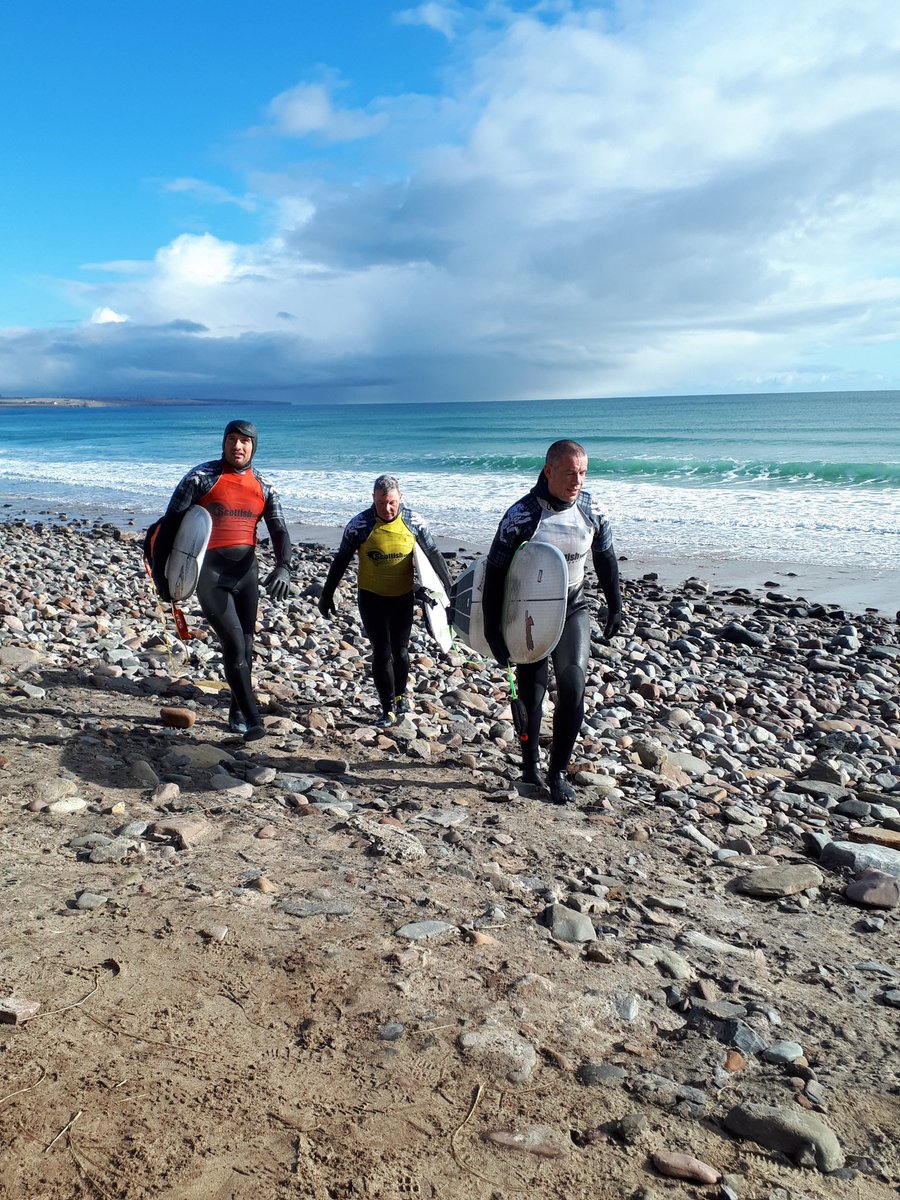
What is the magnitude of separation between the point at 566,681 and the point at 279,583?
2.25 m

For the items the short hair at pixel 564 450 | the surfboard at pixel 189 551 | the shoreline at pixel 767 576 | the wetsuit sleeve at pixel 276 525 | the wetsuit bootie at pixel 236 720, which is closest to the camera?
the short hair at pixel 564 450

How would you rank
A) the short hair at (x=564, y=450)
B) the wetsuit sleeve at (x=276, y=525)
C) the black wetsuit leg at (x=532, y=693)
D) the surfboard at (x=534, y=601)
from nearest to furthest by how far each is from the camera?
the short hair at (x=564, y=450) → the surfboard at (x=534, y=601) → the black wetsuit leg at (x=532, y=693) → the wetsuit sleeve at (x=276, y=525)

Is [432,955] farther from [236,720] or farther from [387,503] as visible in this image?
[387,503]

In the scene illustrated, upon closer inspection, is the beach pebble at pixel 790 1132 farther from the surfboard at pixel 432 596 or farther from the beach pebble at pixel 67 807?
the surfboard at pixel 432 596

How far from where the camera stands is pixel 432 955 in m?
3.50

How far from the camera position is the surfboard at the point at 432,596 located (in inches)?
274

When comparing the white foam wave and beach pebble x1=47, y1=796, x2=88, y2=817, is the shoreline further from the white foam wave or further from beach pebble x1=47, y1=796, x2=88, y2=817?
beach pebble x1=47, y1=796, x2=88, y2=817

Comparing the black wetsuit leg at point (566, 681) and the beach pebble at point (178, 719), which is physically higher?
the black wetsuit leg at point (566, 681)

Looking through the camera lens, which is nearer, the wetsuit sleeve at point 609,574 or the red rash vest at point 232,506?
the wetsuit sleeve at point 609,574

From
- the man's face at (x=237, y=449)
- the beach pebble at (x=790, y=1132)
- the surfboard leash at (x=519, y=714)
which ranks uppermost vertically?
the man's face at (x=237, y=449)

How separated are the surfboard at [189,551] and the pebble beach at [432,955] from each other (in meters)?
0.99

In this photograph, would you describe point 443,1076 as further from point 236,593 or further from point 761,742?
point 761,742

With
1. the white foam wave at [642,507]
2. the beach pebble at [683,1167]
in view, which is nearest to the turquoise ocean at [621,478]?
the white foam wave at [642,507]

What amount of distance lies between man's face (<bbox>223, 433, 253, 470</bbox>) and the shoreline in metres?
8.87
